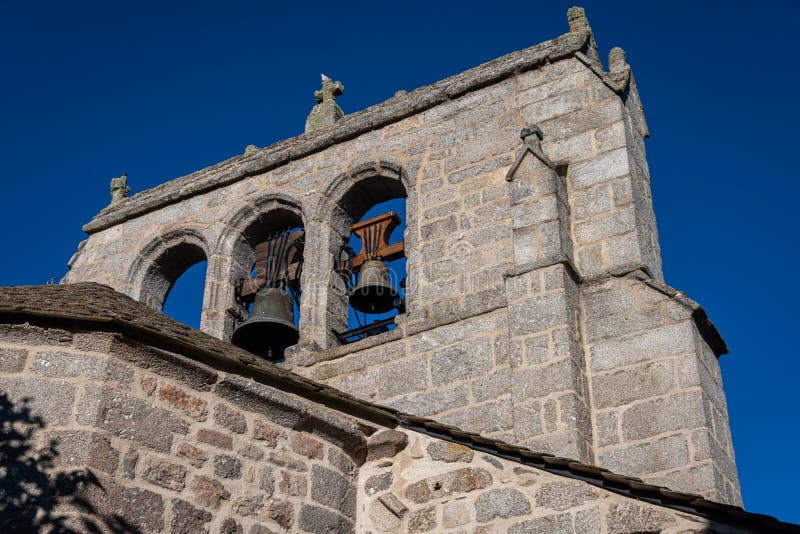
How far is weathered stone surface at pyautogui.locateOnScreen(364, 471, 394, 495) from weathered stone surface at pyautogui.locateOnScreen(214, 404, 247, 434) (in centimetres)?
100

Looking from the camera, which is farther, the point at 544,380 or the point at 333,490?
the point at 544,380

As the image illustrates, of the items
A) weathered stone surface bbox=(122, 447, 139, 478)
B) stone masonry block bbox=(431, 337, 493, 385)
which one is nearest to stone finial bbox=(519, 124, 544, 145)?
stone masonry block bbox=(431, 337, 493, 385)

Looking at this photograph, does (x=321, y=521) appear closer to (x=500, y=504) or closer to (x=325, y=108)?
(x=500, y=504)

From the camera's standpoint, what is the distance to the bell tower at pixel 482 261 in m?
8.02

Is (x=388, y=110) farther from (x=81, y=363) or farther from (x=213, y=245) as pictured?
(x=81, y=363)

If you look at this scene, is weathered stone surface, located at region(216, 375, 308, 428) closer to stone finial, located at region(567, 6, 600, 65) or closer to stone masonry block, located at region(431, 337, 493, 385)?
stone masonry block, located at region(431, 337, 493, 385)

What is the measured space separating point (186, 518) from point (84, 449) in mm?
677

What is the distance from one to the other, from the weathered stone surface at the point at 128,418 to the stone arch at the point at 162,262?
5578 mm

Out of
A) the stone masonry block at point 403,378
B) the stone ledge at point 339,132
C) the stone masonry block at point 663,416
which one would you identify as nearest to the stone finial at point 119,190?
the stone ledge at point 339,132

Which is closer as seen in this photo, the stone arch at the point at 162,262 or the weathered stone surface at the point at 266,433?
the weathered stone surface at the point at 266,433

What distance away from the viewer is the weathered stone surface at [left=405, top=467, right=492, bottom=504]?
6969mm

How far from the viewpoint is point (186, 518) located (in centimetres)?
621

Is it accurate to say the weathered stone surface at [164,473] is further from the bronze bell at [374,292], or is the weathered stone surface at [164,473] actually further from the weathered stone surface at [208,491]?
the bronze bell at [374,292]

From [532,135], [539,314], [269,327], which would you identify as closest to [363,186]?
[269,327]
